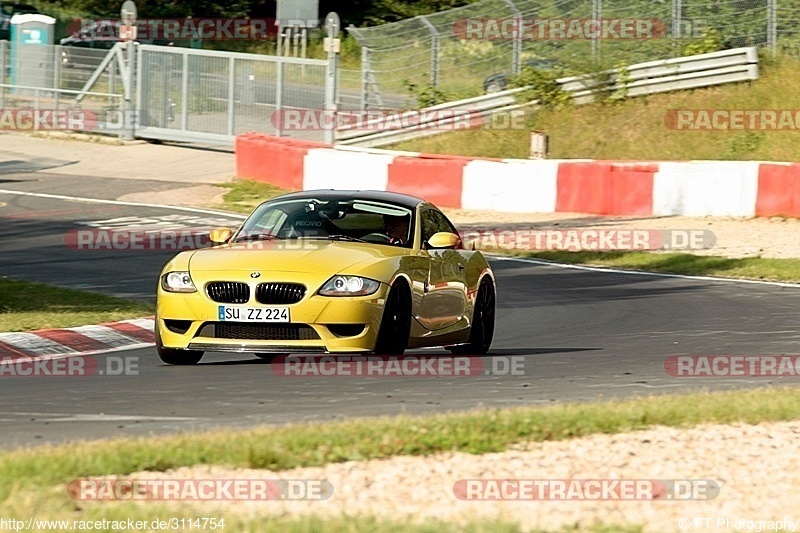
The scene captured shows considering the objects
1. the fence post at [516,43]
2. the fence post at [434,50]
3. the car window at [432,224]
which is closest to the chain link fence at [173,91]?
the fence post at [434,50]

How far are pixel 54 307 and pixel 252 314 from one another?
15.4 feet

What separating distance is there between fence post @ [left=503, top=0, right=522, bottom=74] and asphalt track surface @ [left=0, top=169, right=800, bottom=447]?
1113 cm

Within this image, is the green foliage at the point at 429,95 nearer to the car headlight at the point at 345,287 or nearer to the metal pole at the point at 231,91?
the metal pole at the point at 231,91

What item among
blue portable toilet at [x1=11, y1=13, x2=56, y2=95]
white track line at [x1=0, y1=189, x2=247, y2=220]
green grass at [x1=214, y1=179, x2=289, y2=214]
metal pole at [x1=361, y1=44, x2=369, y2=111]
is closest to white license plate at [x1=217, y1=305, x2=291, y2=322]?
white track line at [x1=0, y1=189, x2=247, y2=220]

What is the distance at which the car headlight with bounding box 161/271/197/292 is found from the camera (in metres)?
11.1

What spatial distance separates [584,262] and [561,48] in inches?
426

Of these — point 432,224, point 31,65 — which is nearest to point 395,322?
point 432,224

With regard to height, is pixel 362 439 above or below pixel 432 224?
below

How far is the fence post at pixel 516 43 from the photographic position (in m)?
31.4

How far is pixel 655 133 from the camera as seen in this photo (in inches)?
1180

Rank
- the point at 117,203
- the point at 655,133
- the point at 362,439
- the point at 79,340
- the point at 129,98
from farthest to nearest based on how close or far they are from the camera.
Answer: the point at 129,98
the point at 655,133
the point at 117,203
the point at 79,340
the point at 362,439

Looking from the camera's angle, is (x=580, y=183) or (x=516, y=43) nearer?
(x=580, y=183)

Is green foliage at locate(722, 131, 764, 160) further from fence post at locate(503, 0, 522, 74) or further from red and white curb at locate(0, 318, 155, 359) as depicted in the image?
red and white curb at locate(0, 318, 155, 359)

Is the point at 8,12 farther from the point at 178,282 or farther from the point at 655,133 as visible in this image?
the point at 178,282
